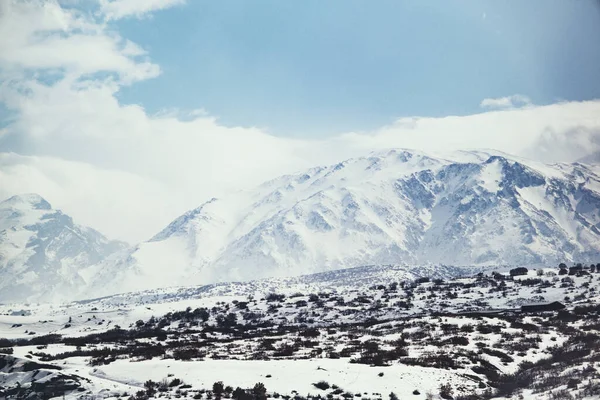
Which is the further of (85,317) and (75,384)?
(85,317)

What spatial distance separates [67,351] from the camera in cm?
7794

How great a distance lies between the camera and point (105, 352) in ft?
248

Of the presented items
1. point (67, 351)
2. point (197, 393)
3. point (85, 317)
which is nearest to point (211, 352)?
point (67, 351)

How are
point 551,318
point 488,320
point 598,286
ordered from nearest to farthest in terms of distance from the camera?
point 488,320 < point 551,318 < point 598,286

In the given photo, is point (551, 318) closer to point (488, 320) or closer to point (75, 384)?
point (488, 320)

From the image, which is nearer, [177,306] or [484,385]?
[484,385]

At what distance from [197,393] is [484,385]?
2461cm

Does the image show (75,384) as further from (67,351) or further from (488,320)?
(488,320)

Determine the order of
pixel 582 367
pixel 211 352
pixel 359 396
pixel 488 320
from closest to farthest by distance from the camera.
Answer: pixel 359 396 < pixel 582 367 < pixel 211 352 < pixel 488 320

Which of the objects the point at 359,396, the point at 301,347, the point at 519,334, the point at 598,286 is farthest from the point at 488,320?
the point at 598,286

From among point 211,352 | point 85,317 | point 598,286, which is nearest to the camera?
point 211,352

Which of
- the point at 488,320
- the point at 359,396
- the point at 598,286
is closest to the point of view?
the point at 359,396

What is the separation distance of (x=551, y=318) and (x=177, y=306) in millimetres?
125472

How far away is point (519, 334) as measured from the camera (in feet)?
263
